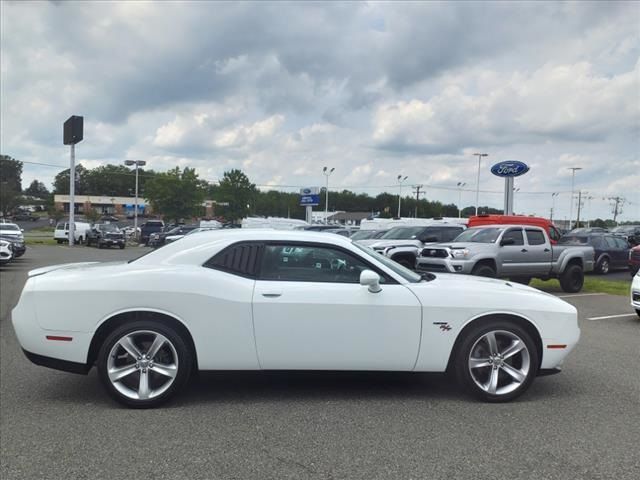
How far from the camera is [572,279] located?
13.2 metres

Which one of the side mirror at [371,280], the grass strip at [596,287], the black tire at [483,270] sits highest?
the side mirror at [371,280]

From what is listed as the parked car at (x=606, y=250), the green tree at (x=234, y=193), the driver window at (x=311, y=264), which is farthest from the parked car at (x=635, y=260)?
the green tree at (x=234, y=193)

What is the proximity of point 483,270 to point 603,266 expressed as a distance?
10.0m

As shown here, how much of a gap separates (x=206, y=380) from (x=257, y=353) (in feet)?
3.53

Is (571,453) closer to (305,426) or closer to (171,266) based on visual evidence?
(305,426)

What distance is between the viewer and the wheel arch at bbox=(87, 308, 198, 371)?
423 cm

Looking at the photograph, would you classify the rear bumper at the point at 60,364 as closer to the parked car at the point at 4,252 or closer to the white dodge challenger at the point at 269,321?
the white dodge challenger at the point at 269,321

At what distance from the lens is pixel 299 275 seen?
4453 mm

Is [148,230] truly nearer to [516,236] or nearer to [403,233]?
[403,233]

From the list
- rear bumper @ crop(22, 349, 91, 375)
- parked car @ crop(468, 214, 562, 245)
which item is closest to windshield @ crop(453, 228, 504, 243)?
parked car @ crop(468, 214, 562, 245)

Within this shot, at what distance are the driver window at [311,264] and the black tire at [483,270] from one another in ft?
26.9

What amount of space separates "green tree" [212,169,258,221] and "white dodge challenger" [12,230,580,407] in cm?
7178

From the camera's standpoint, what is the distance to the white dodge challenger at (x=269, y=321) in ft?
13.8

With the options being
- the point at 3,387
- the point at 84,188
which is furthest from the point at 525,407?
the point at 84,188
